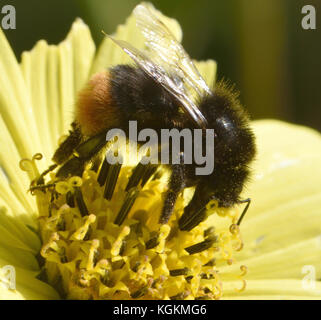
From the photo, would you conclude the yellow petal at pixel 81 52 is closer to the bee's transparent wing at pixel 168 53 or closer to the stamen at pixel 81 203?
the bee's transparent wing at pixel 168 53

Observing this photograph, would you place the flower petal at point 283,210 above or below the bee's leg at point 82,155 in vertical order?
below

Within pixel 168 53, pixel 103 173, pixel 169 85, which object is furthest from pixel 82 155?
pixel 168 53

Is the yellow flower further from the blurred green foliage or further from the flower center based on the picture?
the blurred green foliage

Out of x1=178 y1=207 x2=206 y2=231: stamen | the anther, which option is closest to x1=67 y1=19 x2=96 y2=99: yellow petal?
the anther

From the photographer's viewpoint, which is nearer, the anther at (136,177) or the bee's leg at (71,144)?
the bee's leg at (71,144)

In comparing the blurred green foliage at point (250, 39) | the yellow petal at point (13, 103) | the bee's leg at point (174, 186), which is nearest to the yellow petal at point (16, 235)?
the yellow petal at point (13, 103)

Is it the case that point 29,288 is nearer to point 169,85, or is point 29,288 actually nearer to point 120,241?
point 120,241
